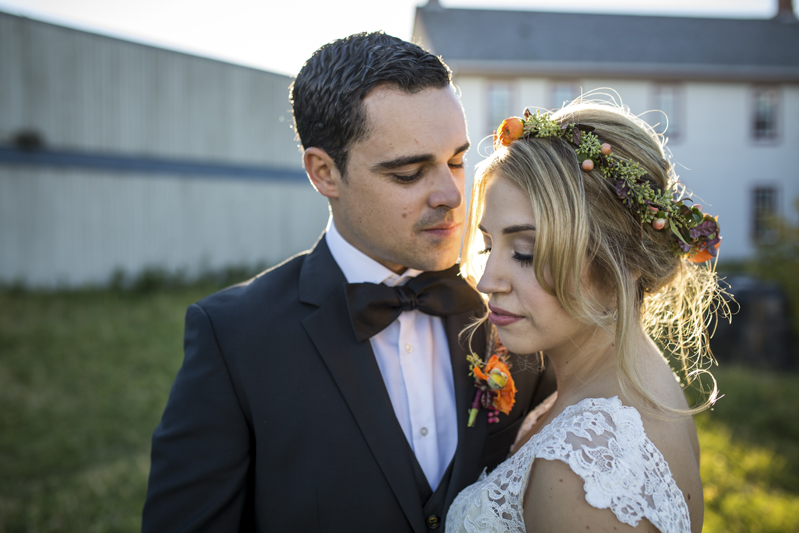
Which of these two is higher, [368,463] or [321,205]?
[321,205]

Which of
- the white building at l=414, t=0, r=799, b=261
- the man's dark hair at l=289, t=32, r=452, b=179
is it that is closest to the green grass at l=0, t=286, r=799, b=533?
the man's dark hair at l=289, t=32, r=452, b=179

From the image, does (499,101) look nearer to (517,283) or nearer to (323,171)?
(323,171)

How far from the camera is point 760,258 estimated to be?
8484 mm

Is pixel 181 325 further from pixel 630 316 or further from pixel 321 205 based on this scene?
pixel 630 316

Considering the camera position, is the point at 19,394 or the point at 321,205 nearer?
the point at 19,394

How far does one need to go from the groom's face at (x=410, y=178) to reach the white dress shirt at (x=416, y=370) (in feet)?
0.38

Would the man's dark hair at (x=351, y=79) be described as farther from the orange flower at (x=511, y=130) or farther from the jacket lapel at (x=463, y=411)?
the jacket lapel at (x=463, y=411)

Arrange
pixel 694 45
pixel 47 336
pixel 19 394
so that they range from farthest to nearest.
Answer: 1. pixel 694 45
2. pixel 47 336
3. pixel 19 394

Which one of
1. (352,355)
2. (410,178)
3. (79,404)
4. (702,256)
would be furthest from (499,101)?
(352,355)

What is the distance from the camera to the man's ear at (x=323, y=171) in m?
2.02

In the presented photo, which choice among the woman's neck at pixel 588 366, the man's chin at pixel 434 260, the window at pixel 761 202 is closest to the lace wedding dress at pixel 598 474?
the woman's neck at pixel 588 366

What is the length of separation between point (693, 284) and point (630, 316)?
499 millimetres

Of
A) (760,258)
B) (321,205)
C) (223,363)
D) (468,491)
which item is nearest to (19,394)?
(223,363)

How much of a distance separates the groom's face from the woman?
0.15 meters
